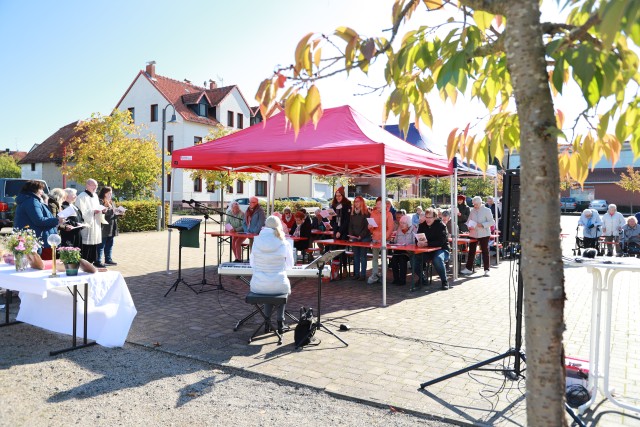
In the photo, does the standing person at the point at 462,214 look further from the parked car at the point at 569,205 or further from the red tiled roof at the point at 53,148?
the parked car at the point at 569,205

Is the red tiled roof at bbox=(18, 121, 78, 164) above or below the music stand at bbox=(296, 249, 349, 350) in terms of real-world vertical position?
above

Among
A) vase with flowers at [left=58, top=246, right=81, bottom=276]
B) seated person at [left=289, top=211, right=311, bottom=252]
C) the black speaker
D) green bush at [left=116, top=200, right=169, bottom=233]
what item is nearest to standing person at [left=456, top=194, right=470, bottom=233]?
seated person at [left=289, top=211, right=311, bottom=252]

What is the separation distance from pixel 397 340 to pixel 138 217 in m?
17.3

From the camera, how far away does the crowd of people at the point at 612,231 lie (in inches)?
563

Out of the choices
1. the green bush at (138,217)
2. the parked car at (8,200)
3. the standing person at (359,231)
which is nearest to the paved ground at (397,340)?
the standing person at (359,231)

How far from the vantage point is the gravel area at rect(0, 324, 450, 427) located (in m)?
3.78

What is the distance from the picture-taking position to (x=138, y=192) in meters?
29.0

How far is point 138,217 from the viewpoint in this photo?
20.9 metres

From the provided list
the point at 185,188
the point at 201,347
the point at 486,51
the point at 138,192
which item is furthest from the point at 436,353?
the point at 185,188

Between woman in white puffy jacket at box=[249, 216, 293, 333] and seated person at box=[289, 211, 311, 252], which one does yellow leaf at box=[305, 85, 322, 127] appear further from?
seated person at box=[289, 211, 311, 252]

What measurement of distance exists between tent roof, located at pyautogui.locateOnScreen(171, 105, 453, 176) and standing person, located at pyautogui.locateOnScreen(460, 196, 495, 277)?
5.35 feet

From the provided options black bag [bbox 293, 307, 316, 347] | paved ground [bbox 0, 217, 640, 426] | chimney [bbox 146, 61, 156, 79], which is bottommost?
paved ground [bbox 0, 217, 640, 426]

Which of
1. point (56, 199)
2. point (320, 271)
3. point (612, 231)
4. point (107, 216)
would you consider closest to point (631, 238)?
point (612, 231)

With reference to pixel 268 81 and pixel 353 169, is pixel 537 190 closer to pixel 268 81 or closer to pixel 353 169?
pixel 268 81
